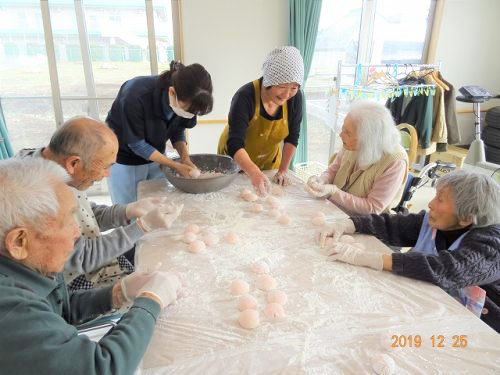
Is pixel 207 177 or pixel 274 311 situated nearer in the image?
pixel 274 311

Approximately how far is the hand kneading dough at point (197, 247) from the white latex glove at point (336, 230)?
49cm

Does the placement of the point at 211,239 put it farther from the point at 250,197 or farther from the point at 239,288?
the point at 250,197

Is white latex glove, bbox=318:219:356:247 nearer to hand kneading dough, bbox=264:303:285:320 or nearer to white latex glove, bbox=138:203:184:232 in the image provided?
hand kneading dough, bbox=264:303:285:320

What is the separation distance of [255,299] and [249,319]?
11 centimetres

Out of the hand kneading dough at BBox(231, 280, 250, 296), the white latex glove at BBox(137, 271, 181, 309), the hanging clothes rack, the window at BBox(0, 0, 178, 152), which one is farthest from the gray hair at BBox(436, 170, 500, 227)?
the window at BBox(0, 0, 178, 152)

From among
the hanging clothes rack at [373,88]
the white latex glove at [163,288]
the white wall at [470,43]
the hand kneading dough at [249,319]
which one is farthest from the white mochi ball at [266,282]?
the white wall at [470,43]

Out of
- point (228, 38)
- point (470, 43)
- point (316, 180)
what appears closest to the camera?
point (316, 180)

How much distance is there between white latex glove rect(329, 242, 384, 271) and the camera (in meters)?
1.22

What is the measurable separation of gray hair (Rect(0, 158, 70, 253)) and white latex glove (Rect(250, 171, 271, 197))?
120 centimetres

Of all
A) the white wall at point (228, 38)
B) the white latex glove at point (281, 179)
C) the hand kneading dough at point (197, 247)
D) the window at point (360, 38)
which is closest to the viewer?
the hand kneading dough at point (197, 247)

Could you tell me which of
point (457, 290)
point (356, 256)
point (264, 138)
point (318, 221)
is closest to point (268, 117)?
point (264, 138)

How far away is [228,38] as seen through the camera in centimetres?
361

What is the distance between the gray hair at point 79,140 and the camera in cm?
122

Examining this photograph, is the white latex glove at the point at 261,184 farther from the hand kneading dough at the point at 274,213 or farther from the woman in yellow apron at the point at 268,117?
the hand kneading dough at the point at 274,213
